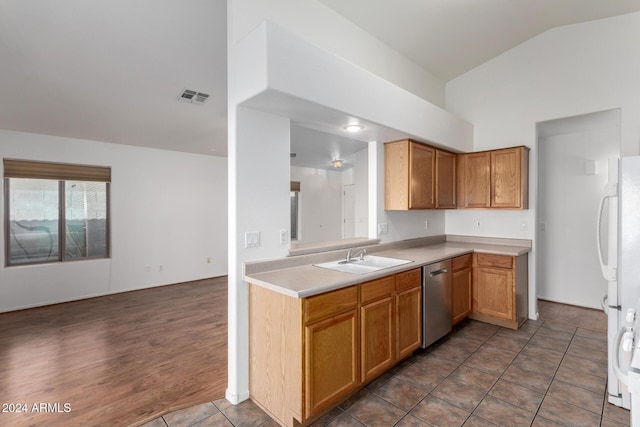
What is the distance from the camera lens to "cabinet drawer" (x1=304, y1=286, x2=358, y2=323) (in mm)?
1812

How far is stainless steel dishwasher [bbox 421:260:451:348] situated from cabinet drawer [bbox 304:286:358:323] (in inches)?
38.1

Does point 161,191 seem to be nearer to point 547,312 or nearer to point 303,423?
point 303,423

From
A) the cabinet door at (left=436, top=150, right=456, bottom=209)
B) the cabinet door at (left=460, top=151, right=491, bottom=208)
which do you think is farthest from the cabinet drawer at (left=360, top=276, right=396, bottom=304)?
the cabinet door at (left=460, top=151, right=491, bottom=208)

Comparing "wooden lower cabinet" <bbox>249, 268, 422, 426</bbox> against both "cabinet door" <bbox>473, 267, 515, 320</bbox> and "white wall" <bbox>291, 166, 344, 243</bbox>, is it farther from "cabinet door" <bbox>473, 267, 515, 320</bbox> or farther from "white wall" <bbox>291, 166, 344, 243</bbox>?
"white wall" <bbox>291, 166, 344, 243</bbox>

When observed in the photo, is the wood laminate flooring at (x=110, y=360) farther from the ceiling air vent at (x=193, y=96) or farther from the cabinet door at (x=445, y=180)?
the cabinet door at (x=445, y=180)

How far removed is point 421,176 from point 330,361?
2.25 m

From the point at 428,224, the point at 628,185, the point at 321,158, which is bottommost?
the point at 428,224

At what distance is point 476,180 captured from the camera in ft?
12.8

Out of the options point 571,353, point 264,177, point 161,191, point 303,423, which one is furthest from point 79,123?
point 571,353

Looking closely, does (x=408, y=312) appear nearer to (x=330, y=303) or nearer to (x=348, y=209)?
(x=330, y=303)

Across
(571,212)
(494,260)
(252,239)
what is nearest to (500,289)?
(494,260)

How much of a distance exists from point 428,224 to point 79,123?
486 cm

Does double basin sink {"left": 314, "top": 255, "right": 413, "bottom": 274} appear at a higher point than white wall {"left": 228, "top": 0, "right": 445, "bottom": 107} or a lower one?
lower

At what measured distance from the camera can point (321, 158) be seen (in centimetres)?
603
